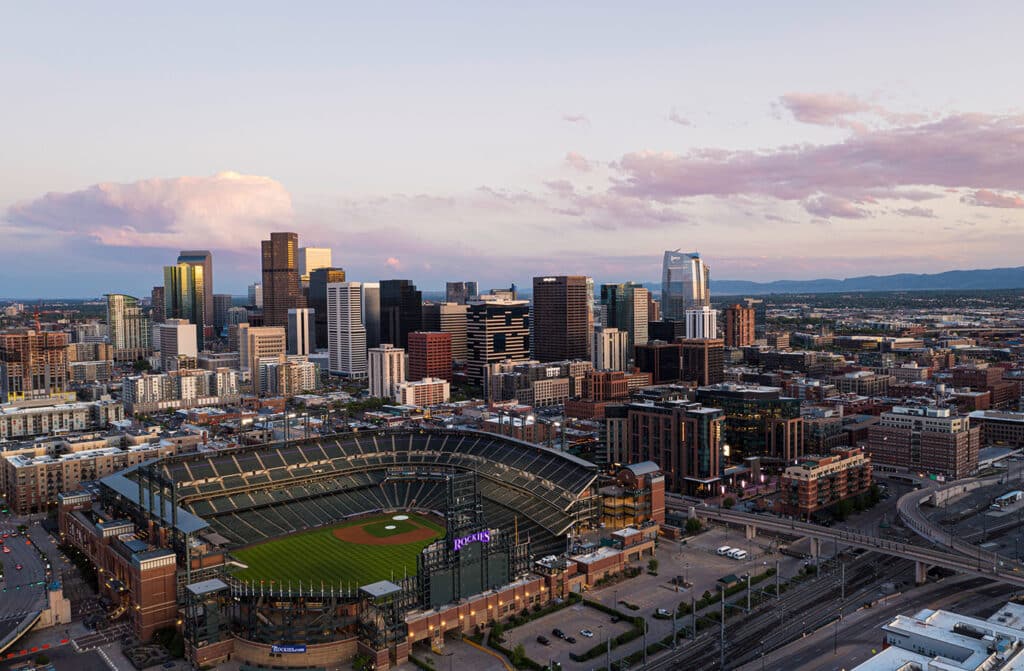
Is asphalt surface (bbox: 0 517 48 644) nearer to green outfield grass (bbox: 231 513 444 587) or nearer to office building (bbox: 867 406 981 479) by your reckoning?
green outfield grass (bbox: 231 513 444 587)

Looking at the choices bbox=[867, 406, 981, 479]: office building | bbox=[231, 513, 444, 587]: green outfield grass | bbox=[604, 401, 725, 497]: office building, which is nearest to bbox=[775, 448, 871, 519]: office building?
bbox=[604, 401, 725, 497]: office building

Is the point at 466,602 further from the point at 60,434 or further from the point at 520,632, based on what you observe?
the point at 60,434

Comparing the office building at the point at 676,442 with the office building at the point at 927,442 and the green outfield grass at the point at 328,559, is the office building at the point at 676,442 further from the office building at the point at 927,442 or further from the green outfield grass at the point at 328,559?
the green outfield grass at the point at 328,559

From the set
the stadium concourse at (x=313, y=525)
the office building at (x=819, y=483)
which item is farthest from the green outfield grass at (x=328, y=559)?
the office building at (x=819, y=483)

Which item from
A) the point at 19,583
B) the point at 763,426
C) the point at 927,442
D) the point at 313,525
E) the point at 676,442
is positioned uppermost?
the point at 763,426

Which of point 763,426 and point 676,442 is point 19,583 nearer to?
point 676,442

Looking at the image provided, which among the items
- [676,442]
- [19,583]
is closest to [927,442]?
[676,442]

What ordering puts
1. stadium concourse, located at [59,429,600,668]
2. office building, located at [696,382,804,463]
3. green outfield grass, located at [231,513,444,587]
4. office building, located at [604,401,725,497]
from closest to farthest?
stadium concourse, located at [59,429,600,668] → green outfield grass, located at [231,513,444,587] → office building, located at [604,401,725,497] → office building, located at [696,382,804,463]
